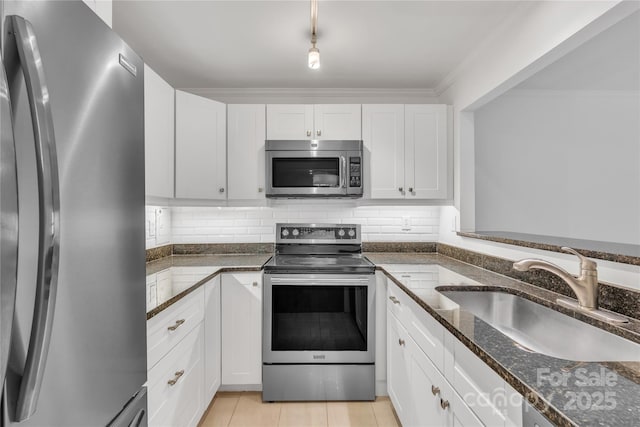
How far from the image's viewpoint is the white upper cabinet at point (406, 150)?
8.75 feet

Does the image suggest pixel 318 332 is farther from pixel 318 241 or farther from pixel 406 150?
pixel 406 150

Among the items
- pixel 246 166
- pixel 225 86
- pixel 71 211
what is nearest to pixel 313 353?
→ pixel 246 166

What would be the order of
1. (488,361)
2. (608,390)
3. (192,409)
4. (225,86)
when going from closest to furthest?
1. (608,390)
2. (488,361)
3. (192,409)
4. (225,86)

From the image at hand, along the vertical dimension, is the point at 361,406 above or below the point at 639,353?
below

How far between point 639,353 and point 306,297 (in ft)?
5.50

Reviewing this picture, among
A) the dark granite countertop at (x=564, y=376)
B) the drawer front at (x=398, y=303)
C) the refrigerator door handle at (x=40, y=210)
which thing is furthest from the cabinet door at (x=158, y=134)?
the dark granite countertop at (x=564, y=376)

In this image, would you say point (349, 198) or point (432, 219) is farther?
point (432, 219)

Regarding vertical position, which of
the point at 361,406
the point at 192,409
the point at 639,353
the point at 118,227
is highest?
the point at 118,227

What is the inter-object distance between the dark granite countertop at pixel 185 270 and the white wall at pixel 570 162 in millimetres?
2121

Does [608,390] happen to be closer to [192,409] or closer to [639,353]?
[639,353]

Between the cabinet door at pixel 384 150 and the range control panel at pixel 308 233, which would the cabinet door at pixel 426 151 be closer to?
the cabinet door at pixel 384 150

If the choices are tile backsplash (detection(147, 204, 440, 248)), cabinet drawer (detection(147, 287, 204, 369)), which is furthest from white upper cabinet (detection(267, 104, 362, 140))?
cabinet drawer (detection(147, 287, 204, 369))

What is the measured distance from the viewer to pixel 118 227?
900mm

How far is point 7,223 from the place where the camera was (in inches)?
21.5
